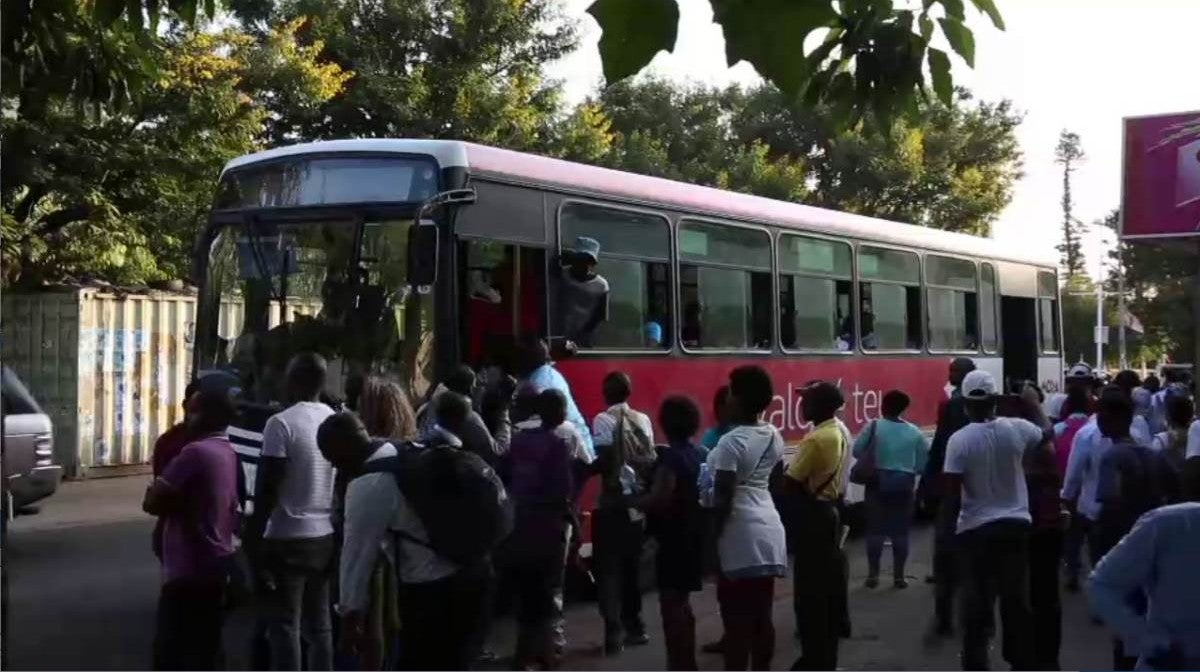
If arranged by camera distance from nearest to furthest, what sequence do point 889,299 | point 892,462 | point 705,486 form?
point 705,486 < point 892,462 < point 889,299

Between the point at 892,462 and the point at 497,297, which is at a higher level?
the point at 497,297

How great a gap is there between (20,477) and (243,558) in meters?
4.66

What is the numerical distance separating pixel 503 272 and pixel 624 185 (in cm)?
163

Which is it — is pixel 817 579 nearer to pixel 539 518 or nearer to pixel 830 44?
pixel 539 518

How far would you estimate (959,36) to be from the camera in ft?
12.5

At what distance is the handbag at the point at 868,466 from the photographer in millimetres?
10133

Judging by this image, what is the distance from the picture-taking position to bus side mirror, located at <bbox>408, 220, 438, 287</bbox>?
28.5ft

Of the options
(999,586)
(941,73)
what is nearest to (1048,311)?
(999,586)

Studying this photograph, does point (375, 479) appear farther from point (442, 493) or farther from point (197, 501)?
point (197, 501)

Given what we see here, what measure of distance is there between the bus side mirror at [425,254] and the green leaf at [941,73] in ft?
16.7

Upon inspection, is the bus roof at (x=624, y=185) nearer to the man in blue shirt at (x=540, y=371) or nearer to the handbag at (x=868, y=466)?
the man in blue shirt at (x=540, y=371)

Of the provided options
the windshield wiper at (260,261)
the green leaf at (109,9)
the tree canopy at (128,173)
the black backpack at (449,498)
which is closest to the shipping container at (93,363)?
the tree canopy at (128,173)

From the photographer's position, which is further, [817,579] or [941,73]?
[817,579]

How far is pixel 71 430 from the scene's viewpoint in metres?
18.6
